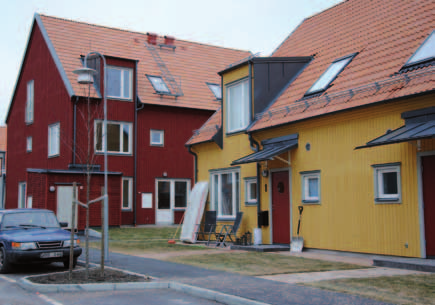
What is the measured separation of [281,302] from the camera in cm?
827

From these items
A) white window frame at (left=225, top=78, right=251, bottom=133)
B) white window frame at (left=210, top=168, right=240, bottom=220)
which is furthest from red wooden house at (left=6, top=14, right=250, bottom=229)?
white window frame at (left=225, top=78, right=251, bottom=133)

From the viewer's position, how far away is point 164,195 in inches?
1248

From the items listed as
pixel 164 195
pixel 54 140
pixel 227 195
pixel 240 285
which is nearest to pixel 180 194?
pixel 164 195

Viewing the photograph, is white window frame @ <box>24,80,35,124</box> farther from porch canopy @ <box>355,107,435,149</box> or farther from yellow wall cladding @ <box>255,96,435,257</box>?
porch canopy @ <box>355,107,435,149</box>

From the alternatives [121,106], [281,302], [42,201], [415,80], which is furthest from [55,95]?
[281,302]

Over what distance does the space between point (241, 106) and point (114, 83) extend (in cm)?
1206

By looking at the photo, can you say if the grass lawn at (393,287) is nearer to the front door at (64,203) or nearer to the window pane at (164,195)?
the front door at (64,203)

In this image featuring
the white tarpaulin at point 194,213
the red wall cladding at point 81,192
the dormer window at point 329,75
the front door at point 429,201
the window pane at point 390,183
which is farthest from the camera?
the red wall cladding at point 81,192

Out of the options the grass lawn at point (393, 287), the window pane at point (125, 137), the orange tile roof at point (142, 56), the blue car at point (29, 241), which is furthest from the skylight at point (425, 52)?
the window pane at point (125, 137)

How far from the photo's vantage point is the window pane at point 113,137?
29.8 m

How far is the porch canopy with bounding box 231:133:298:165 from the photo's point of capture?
52.6ft

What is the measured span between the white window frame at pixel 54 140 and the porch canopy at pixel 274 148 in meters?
15.8

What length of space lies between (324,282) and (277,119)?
783 cm

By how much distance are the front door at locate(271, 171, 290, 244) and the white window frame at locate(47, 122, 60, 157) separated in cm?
1610
